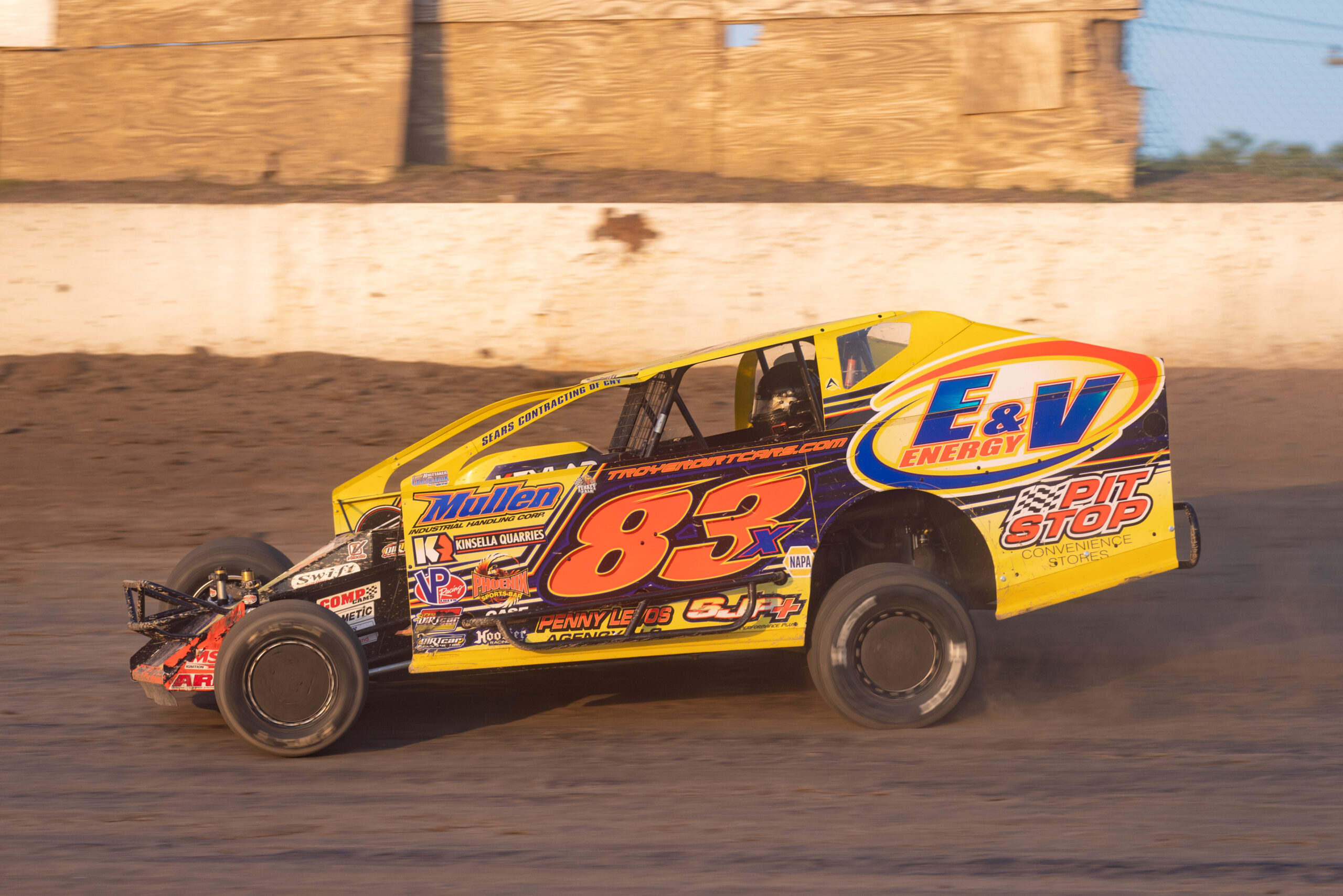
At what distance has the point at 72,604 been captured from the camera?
25.6 feet

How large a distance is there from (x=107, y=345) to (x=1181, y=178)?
13.1m

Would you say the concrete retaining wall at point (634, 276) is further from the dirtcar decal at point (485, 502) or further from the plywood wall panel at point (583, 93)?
the dirtcar decal at point (485, 502)

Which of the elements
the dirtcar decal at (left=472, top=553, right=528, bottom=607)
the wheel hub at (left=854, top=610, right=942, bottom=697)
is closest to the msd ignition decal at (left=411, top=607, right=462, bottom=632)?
the dirtcar decal at (left=472, top=553, right=528, bottom=607)

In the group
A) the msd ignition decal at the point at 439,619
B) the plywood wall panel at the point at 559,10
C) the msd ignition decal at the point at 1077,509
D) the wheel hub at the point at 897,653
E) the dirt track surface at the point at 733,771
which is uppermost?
the plywood wall panel at the point at 559,10

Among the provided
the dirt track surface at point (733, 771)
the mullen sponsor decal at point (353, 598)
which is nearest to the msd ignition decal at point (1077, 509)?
the dirt track surface at point (733, 771)

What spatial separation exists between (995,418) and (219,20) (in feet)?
46.2

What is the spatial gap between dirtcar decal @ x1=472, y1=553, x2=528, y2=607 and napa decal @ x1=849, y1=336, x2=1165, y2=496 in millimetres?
1519

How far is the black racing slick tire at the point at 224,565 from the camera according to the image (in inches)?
253

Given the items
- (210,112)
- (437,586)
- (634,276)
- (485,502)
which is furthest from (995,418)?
(210,112)

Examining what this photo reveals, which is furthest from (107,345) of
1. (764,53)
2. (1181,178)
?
(1181,178)

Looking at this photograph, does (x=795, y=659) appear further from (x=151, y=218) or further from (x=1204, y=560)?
(x=151, y=218)

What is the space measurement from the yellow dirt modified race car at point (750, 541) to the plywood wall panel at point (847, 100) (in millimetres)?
10730

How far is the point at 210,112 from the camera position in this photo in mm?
16297

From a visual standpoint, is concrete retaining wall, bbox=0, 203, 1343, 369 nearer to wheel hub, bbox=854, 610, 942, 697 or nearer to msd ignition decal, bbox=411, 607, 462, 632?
wheel hub, bbox=854, 610, 942, 697
